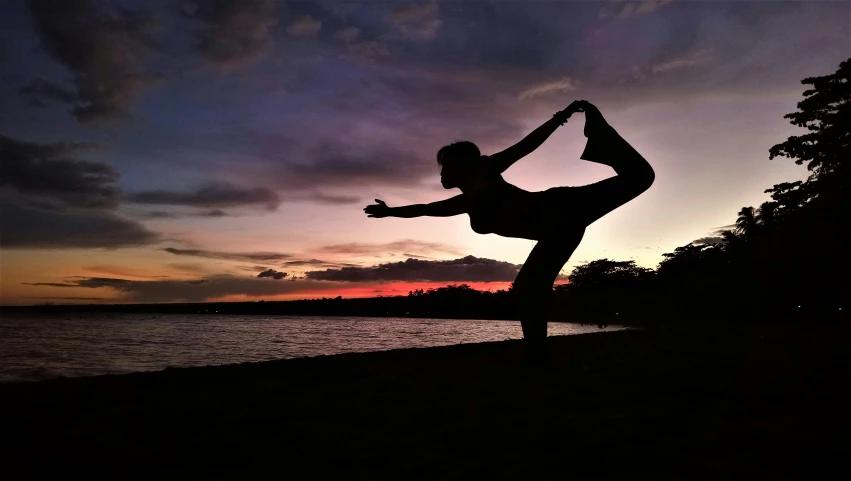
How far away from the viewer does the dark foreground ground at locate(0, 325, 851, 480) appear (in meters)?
1.77

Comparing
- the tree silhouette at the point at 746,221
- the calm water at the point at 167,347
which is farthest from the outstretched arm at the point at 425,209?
the tree silhouette at the point at 746,221

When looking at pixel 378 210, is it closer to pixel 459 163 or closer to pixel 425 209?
pixel 425 209

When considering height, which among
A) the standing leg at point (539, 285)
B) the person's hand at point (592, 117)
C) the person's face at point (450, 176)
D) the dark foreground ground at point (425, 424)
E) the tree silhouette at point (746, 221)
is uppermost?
the tree silhouette at point (746, 221)

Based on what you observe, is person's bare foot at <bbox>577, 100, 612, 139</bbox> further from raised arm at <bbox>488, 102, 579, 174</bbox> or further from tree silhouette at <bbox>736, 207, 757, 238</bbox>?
tree silhouette at <bbox>736, 207, 757, 238</bbox>

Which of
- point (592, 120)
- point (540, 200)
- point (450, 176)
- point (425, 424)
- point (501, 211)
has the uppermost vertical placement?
point (592, 120)

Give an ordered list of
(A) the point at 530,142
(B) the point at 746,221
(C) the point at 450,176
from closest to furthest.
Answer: (A) the point at 530,142 < (C) the point at 450,176 < (B) the point at 746,221

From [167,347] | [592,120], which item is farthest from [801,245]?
[167,347]

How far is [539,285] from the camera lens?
13.8 feet

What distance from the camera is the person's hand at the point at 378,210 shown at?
4492mm

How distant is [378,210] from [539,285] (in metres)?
1.53

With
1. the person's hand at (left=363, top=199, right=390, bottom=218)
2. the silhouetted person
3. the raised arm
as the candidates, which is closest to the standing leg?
the silhouetted person

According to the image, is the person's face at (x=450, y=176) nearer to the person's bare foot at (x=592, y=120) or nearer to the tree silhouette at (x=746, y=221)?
the person's bare foot at (x=592, y=120)

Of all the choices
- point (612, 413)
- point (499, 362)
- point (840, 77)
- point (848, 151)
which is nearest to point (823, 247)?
point (848, 151)

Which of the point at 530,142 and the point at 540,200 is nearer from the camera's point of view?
the point at 530,142
